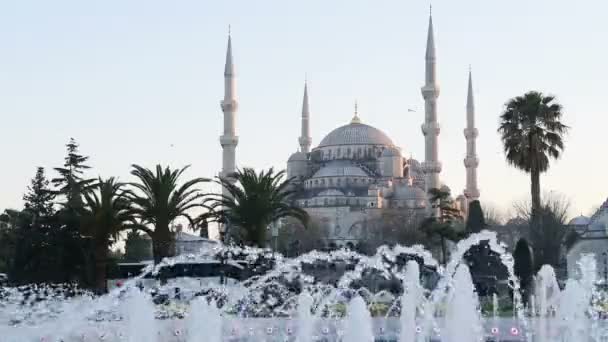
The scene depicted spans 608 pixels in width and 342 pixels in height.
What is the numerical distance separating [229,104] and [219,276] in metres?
30.3

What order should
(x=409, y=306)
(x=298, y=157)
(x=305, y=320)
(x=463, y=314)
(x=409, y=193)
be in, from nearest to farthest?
1. (x=463, y=314)
2. (x=409, y=306)
3. (x=305, y=320)
4. (x=409, y=193)
5. (x=298, y=157)


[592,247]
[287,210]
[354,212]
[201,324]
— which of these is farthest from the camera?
[354,212]

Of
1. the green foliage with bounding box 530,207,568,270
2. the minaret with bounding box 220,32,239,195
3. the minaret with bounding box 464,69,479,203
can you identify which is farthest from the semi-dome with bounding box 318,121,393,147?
the green foliage with bounding box 530,207,568,270

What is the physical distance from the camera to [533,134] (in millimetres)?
32844

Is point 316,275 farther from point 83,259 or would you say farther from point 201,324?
point 201,324

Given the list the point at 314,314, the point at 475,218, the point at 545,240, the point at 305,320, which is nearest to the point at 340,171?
the point at 475,218

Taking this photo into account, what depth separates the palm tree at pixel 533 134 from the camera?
32594mm

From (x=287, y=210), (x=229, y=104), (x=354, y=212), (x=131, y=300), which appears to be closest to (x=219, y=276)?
(x=287, y=210)

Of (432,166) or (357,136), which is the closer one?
(432,166)

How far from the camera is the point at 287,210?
30.2m

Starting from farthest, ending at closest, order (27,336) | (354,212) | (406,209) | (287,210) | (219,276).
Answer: (354,212), (406,209), (219,276), (287,210), (27,336)

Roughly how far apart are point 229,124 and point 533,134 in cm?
3109

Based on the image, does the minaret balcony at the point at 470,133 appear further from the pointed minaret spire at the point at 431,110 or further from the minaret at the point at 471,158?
the pointed minaret spire at the point at 431,110

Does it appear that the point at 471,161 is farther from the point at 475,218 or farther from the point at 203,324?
the point at 203,324
